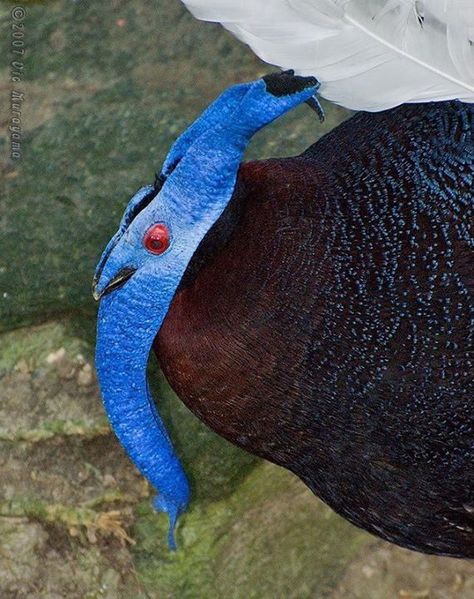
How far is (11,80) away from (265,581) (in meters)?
1.37

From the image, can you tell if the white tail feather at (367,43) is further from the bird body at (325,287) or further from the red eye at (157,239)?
the red eye at (157,239)

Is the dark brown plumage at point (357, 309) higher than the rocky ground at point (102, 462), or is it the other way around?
the dark brown plumage at point (357, 309)

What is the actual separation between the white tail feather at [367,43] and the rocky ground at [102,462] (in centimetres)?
90

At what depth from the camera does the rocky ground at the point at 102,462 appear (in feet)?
6.86

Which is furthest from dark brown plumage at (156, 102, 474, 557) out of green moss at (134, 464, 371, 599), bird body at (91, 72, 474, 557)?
green moss at (134, 464, 371, 599)

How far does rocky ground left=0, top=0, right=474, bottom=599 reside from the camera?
2092 millimetres

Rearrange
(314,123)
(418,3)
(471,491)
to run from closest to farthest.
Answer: (418,3)
(471,491)
(314,123)

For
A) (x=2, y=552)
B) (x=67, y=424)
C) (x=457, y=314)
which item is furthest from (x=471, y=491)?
(x=2, y=552)

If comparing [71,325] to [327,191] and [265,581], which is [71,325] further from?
[327,191]

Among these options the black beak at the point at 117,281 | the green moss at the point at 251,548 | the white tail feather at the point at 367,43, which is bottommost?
the green moss at the point at 251,548

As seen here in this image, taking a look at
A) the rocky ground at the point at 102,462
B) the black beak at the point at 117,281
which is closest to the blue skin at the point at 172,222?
the black beak at the point at 117,281

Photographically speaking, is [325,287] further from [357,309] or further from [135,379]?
[135,379]

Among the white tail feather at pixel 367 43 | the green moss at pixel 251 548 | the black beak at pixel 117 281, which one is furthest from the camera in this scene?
the green moss at pixel 251 548

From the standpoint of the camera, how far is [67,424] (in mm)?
2111
